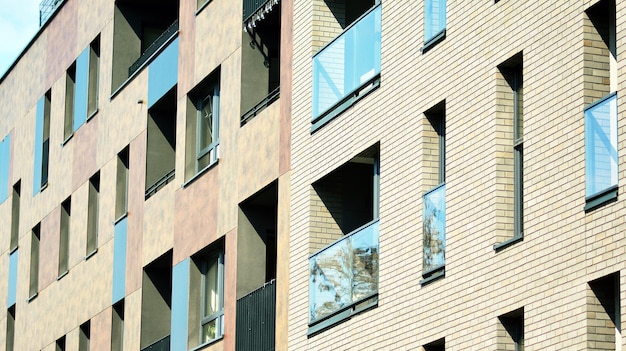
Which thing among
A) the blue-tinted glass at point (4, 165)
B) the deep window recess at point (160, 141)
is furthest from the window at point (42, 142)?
the deep window recess at point (160, 141)

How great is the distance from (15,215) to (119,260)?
1154 cm

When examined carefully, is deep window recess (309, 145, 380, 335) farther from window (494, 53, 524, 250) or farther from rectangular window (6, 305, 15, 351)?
rectangular window (6, 305, 15, 351)

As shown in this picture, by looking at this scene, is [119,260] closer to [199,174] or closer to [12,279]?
[199,174]

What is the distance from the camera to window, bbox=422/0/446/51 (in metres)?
22.6

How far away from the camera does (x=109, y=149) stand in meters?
38.5

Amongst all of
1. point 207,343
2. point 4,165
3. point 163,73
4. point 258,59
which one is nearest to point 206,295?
point 207,343

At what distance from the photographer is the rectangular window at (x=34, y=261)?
144 ft

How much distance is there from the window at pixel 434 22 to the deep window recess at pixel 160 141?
12.8m

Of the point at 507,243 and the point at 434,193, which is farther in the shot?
the point at 434,193

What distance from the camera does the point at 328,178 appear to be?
2672 centimetres

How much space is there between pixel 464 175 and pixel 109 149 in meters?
18.4

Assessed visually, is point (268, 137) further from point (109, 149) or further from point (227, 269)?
point (109, 149)

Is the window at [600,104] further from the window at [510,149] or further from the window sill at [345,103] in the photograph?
the window sill at [345,103]

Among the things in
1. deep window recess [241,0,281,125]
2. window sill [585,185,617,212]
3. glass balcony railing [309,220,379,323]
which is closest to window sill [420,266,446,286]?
glass balcony railing [309,220,379,323]
